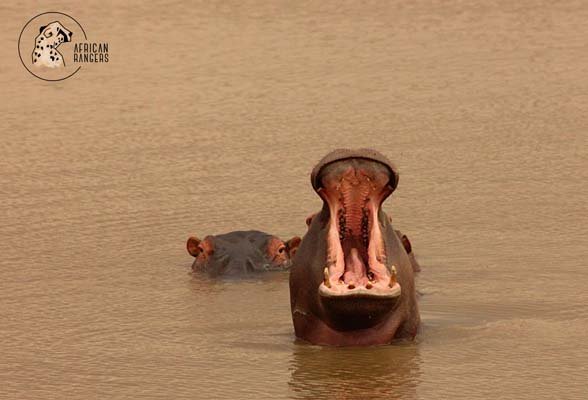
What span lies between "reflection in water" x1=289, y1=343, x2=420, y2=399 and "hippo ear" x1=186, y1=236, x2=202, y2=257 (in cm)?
238

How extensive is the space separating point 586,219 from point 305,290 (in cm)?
383

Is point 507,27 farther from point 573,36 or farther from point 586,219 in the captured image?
point 586,219

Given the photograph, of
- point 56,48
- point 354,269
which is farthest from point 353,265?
point 56,48

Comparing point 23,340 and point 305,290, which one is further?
point 23,340

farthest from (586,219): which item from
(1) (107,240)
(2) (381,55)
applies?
(2) (381,55)

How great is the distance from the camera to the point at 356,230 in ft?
27.6

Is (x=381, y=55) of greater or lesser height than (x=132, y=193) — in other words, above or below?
above

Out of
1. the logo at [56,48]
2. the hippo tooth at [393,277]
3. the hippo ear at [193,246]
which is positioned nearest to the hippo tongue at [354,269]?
the hippo tooth at [393,277]

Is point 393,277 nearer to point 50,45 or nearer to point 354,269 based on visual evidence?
point 354,269

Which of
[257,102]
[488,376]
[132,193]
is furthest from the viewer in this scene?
[257,102]

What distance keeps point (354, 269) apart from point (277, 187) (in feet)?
14.9

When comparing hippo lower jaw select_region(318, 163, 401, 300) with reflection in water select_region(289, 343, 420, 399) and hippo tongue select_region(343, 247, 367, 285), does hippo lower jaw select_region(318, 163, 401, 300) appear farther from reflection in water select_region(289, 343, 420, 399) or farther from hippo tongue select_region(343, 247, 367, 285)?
reflection in water select_region(289, 343, 420, 399)

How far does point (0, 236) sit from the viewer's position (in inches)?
458

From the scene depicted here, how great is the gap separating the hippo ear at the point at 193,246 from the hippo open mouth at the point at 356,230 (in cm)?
273
